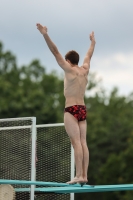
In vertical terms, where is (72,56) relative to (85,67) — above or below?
above

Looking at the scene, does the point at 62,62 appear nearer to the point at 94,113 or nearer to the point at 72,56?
the point at 72,56

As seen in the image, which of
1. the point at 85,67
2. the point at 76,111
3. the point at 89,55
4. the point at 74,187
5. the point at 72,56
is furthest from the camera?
the point at 89,55

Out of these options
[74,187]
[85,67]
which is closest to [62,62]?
[85,67]

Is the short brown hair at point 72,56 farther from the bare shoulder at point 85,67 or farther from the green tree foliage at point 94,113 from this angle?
the green tree foliage at point 94,113

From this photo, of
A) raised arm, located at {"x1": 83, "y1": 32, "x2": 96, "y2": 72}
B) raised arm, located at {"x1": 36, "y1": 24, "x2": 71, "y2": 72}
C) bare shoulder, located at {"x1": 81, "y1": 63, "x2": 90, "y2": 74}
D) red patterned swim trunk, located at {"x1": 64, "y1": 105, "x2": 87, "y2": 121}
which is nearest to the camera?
raised arm, located at {"x1": 36, "y1": 24, "x2": 71, "y2": 72}

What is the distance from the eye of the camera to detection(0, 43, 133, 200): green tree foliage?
65500mm

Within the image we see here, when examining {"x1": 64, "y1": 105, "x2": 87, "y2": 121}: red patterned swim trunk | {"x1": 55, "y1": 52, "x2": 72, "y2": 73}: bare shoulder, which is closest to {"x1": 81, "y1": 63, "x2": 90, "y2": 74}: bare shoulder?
{"x1": 55, "y1": 52, "x2": 72, "y2": 73}: bare shoulder

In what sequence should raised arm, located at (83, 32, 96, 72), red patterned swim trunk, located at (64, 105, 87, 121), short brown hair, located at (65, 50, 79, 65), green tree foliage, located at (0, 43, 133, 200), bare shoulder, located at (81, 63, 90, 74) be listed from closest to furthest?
red patterned swim trunk, located at (64, 105, 87, 121), short brown hair, located at (65, 50, 79, 65), bare shoulder, located at (81, 63, 90, 74), raised arm, located at (83, 32, 96, 72), green tree foliage, located at (0, 43, 133, 200)

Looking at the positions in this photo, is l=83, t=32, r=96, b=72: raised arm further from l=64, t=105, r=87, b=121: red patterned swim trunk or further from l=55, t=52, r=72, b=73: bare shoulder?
l=64, t=105, r=87, b=121: red patterned swim trunk

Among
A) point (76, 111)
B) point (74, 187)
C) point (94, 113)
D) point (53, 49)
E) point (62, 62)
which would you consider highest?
point (94, 113)

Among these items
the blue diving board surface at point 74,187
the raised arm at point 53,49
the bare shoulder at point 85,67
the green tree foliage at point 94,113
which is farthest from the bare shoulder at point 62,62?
the green tree foliage at point 94,113

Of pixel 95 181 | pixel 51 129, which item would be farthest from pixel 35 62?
pixel 51 129

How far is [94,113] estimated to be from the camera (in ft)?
245

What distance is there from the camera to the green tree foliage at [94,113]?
2579 inches
